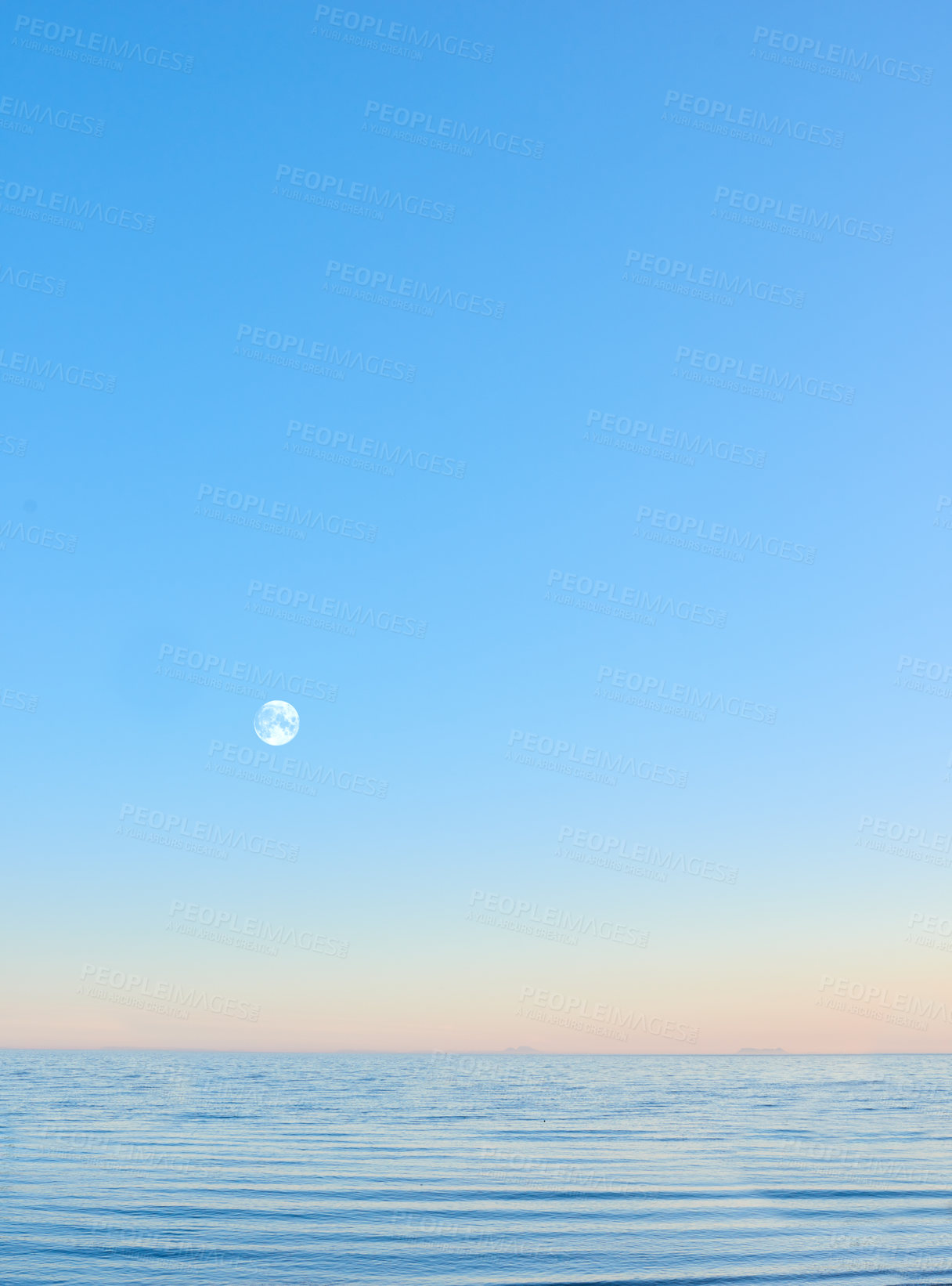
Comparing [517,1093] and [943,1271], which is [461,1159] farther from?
[517,1093]

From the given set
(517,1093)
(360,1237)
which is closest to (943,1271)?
(360,1237)

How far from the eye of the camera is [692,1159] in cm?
3812

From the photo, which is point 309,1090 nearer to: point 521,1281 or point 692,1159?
point 692,1159

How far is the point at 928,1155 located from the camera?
40.1 metres

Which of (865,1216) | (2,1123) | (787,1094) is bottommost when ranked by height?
(787,1094)

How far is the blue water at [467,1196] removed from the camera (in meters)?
21.6

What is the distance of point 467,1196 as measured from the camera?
96.7 feet

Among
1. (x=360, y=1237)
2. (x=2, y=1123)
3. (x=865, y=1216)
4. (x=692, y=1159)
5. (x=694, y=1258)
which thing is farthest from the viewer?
(x=2, y=1123)

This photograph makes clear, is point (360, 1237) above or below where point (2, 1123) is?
above

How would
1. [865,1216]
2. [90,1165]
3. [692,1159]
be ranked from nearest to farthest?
1. [865,1216]
2. [90,1165]
3. [692,1159]

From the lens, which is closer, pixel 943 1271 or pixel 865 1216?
pixel 943 1271

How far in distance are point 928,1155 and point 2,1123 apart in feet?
154

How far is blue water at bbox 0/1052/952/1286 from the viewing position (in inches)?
850

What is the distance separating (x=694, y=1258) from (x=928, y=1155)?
79.9 ft
